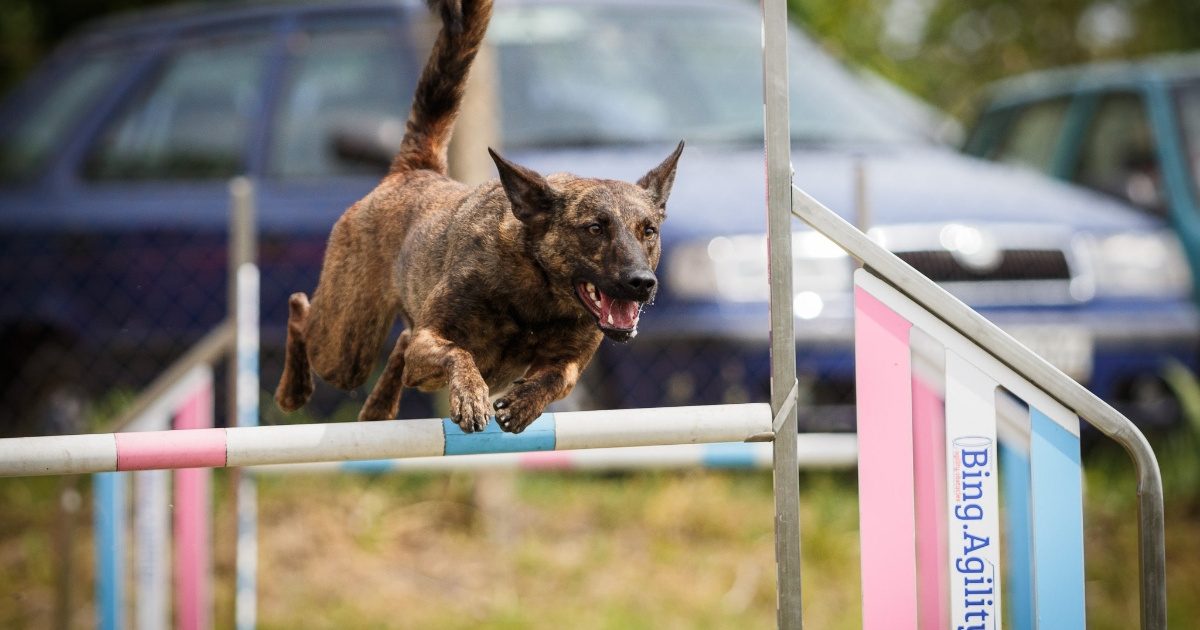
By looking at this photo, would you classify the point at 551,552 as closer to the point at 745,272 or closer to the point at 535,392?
the point at 745,272

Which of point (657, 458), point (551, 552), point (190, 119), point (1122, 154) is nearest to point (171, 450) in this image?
point (657, 458)

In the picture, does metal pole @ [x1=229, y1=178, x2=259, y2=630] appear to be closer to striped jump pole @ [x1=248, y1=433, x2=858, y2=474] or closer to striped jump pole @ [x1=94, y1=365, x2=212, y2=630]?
striped jump pole @ [x1=94, y1=365, x2=212, y2=630]

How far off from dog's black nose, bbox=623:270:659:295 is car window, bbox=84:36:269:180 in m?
4.09

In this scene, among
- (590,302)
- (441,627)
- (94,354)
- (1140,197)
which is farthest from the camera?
(1140,197)

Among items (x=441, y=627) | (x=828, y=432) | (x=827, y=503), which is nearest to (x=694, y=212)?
(x=828, y=432)

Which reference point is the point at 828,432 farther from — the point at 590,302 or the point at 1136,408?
the point at 590,302

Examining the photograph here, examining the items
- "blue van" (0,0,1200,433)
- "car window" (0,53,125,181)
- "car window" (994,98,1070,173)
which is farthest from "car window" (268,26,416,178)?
"car window" (994,98,1070,173)

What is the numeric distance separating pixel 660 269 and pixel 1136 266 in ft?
6.80

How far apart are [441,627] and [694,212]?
1.83 metres

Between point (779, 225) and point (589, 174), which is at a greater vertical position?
point (589, 174)

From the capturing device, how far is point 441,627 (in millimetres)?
5152

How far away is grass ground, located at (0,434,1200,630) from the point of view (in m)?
5.27

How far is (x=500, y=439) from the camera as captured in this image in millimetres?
2520

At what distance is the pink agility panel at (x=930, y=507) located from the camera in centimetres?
373
